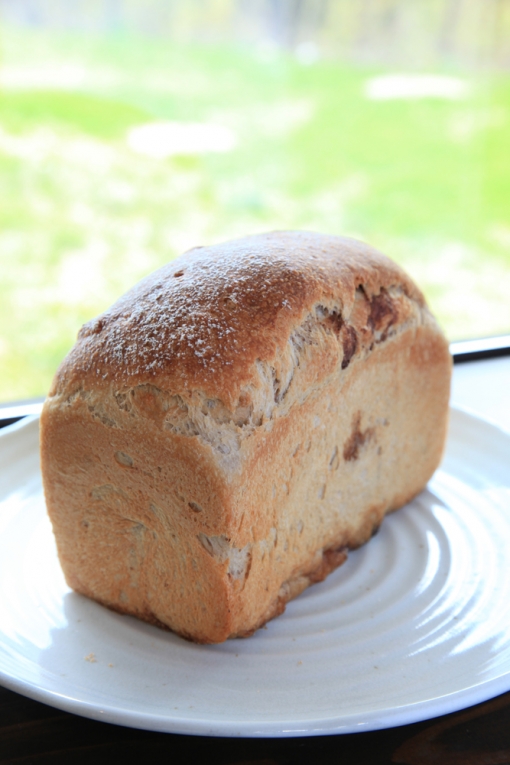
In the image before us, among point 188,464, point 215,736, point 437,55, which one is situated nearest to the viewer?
point 215,736

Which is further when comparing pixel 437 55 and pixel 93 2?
pixel 437 55

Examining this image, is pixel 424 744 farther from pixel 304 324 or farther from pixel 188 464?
pixel 304 324

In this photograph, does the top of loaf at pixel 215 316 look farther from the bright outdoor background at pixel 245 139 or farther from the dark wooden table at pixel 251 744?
the bright outdoor background at pixel 245 139

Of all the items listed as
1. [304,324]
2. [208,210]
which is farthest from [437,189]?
[304,324]

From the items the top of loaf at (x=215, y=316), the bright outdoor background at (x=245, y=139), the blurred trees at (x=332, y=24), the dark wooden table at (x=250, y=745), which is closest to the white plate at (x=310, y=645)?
the dark wooden table at (x=250, y=745)

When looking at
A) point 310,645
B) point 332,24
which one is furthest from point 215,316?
point 332,24

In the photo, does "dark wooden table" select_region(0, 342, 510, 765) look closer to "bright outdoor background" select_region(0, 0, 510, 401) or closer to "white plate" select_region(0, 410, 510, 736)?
"white plate" select_region(0, 410, 510, 736)

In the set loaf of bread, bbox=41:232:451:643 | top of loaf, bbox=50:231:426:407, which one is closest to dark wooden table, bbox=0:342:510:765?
loaf of bread, bbox=41:232:451:643
